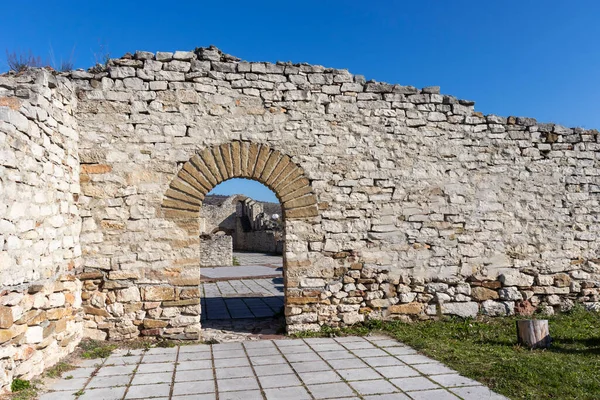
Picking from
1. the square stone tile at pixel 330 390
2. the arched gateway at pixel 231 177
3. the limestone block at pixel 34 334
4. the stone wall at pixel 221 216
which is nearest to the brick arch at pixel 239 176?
the arched gateway at pixel 231 177

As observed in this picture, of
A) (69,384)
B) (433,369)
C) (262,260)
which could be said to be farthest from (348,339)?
(262,260)

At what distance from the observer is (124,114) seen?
5934mm

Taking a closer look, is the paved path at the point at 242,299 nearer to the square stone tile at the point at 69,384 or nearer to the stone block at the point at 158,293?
the stone block at the point at 158,293

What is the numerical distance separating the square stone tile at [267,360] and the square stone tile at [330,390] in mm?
822

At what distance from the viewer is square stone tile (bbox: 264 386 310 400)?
3.97m

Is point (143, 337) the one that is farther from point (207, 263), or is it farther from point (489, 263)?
point (207, 263)

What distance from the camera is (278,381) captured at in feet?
14.3

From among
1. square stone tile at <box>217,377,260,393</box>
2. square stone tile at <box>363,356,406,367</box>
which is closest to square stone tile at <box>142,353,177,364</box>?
square stone tile at <box>217,377,260,393</box>

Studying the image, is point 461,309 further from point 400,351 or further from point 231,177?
point 231,177

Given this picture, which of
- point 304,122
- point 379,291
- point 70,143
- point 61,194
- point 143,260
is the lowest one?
point 379,291

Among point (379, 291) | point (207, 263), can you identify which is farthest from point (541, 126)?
point (207, 263)

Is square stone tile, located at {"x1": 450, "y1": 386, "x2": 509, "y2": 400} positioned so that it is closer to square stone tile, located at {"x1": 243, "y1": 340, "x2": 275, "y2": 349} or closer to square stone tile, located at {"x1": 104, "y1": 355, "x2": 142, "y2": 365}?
square stone tile, located at {"x1": 243, "y1": 340, "x2": 275, "y2": 349}

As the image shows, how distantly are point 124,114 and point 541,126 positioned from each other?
6012 millimetres

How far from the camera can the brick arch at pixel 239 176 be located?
5.97m
